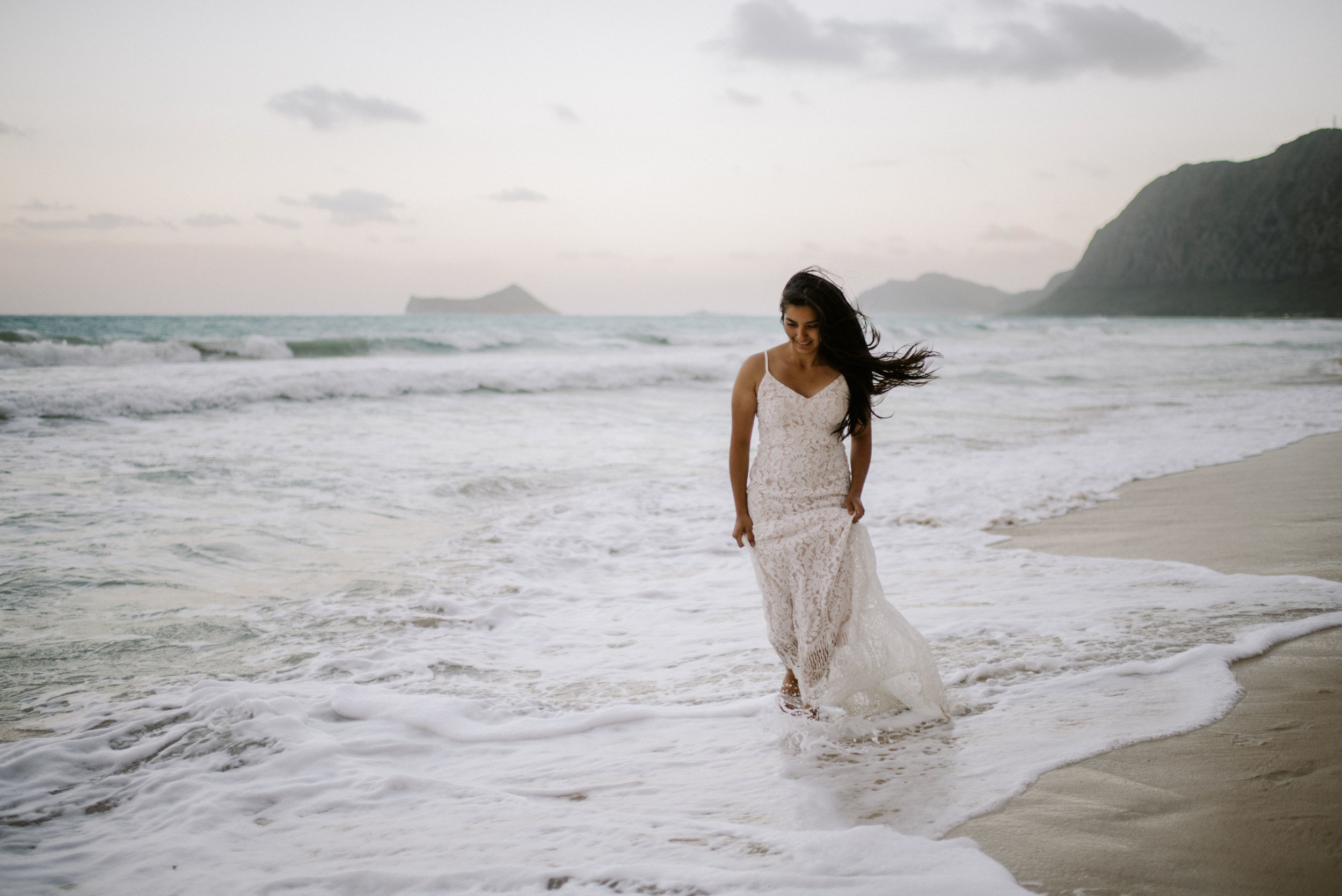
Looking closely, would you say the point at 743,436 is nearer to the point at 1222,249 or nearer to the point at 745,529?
the point at 745,529

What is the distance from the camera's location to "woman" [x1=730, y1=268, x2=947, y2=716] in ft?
10.0

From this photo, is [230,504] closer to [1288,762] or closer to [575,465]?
[575,465]

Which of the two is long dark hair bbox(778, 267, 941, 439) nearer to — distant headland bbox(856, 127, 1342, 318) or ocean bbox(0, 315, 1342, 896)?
ocean bbox(0, 315, 1342, 896)

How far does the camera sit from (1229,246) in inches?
4178

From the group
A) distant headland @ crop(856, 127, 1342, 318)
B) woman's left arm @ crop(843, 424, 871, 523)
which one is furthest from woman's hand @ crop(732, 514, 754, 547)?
distant headland @ crop(856, 127, 1342, 318)

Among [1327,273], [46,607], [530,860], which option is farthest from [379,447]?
[1327,273]

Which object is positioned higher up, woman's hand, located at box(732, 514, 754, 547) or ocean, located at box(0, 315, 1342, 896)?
woman's hand, located at box(732, 514, 754, 547)

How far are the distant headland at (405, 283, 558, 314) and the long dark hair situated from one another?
88.5m

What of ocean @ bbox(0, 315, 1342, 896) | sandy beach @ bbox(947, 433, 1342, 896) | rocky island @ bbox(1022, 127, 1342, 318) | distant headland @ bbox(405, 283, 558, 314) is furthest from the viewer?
rocky island @ bbox(1022, 127, 1342, 318)

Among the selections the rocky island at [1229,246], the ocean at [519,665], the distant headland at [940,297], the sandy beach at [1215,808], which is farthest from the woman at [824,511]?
the distant headland at [940,297]

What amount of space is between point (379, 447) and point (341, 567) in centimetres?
509

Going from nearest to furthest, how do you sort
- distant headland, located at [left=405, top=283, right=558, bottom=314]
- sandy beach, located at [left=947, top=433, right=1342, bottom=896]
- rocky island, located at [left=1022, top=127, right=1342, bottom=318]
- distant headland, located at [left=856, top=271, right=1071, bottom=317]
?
sandy beach, located at [left=947, top=433, right=1342, bottom=896], distant headland, located at [left=405, top=283, right=558, bottom=314], rocky island, located at [left=1022, top=127, right=1342, bottom=318], distant headland, located at [left=856, top=271, right=1071, bottom=317]

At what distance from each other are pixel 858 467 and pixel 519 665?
2232mm

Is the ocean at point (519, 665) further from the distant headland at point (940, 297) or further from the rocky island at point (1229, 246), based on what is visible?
the distant headland at point (940, 297)
